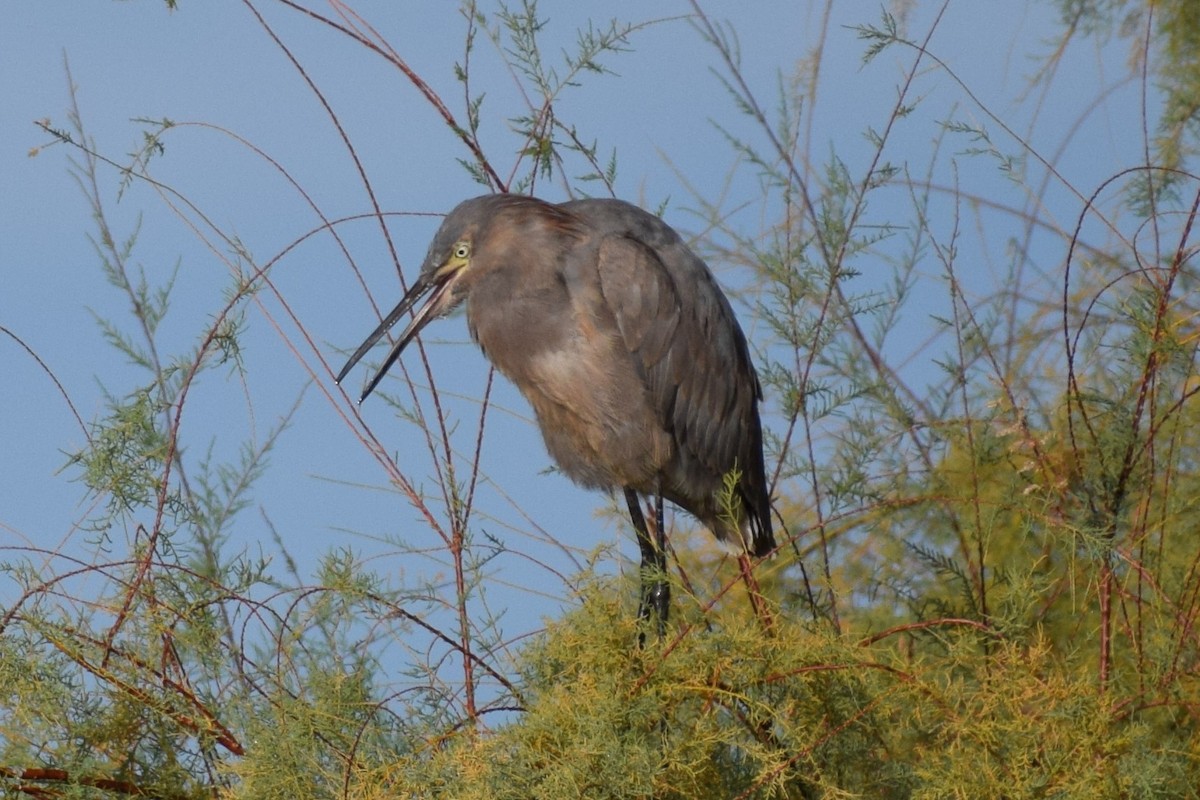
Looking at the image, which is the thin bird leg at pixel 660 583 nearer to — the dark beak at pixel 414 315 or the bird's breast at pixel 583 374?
the bird's breast at pixel 583 374

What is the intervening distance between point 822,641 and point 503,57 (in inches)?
51.9

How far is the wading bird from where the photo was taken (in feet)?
9.35

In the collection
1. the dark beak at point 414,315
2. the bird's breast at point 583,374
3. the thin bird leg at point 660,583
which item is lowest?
the thin bird leg at point 660,583

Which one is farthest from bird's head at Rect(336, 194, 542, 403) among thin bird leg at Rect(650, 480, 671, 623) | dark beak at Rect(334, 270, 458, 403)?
thin bird leg at Rect(650, 480, 671, 623)

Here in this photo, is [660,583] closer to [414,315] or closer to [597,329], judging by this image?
[597,329]

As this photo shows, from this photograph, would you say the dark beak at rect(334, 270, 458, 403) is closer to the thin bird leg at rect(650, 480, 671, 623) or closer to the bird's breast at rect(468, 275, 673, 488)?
the bird's breast at rect(468, 275, 673, 488)

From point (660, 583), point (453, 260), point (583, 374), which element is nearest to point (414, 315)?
point (453, 260)

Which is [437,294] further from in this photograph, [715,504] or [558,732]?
[558,732]

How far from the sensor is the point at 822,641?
1.94 meters

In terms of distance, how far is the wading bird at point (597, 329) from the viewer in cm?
285

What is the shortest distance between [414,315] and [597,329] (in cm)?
37

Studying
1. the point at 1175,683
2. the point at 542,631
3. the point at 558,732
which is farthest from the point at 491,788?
the point at 1175,683

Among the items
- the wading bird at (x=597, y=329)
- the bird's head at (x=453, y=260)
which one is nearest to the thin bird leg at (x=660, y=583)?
the wading bird at (x=597, y=329)

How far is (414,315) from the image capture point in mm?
2934
